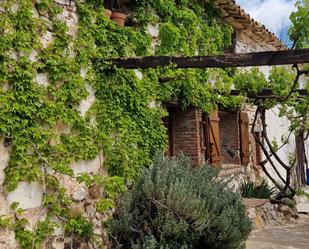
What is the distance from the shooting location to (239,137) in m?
9.38

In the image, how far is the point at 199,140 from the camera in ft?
23.8

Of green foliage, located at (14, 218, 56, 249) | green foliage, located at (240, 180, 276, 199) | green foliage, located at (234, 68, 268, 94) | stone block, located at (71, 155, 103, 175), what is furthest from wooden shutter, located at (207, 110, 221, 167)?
green foliage, located at (14, 218, 56, 249)

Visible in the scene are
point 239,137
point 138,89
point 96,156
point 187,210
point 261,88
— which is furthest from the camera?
point 239,137

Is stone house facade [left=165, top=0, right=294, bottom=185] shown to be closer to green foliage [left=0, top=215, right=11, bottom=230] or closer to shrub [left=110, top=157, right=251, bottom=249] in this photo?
shrub [left=110, top=157, right=251, bottom=249]

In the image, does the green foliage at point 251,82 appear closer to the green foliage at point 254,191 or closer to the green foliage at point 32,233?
the green foliage at point 254,191

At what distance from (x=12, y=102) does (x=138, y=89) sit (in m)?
2.12

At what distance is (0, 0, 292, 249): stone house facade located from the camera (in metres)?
3.93

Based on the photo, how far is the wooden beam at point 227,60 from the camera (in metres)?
4.07

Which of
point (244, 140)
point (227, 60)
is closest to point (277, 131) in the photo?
point (244, 140)

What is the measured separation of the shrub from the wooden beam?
128 cm

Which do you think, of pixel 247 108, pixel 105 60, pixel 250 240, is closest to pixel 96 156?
pixel 105 60

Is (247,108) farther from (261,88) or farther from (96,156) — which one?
(96,156)

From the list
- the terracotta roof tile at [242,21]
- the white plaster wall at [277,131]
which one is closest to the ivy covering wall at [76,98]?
the terracotta roof tile at [242,21]

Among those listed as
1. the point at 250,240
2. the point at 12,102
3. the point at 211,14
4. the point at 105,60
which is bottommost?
the point at 250,240
